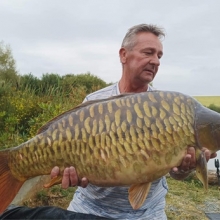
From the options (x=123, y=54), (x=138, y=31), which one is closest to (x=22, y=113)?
(x=123, y=54)

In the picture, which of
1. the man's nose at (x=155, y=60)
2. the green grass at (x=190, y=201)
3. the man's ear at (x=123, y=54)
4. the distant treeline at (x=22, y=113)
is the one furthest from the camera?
the distant treeline at (x=22, y=113)

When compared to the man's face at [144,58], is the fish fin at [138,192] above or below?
below

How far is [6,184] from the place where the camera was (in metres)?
1.79

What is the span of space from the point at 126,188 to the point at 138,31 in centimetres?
82

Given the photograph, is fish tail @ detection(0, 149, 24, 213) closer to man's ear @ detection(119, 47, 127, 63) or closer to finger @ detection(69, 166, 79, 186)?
finger @ detection(69, 166, 79, 186)

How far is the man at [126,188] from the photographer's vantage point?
1.77m

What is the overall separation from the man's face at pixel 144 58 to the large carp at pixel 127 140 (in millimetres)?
446

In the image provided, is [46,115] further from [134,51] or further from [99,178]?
[99,178]

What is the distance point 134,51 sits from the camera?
2215 mm

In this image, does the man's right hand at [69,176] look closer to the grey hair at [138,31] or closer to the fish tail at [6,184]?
the fish tail at [6,184]

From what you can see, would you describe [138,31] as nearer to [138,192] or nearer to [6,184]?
[138,192]

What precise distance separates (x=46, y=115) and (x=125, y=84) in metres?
2.73

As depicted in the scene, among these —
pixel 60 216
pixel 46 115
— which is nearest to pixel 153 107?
pixel 60 216

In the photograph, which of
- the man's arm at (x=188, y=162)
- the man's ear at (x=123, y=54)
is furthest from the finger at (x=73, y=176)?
the man's ear at (x=123, y=54)
